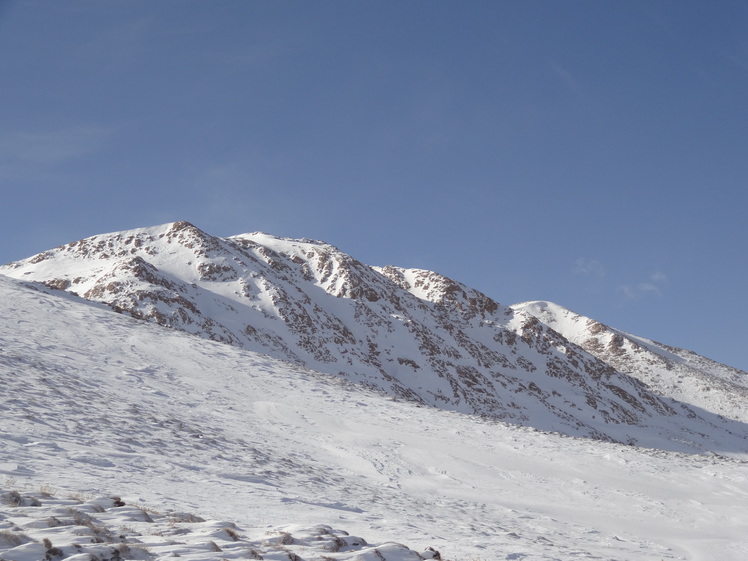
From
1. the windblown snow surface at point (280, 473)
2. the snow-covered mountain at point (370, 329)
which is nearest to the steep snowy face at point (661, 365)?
the snow-covered mountain at point (370, 329)

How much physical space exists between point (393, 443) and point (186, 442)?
7.23 metres

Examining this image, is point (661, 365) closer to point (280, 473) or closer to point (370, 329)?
point (370, 329)

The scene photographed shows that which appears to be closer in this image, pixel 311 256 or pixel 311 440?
pixel 311 440

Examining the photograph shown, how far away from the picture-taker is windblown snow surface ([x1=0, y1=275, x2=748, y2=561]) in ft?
26.9

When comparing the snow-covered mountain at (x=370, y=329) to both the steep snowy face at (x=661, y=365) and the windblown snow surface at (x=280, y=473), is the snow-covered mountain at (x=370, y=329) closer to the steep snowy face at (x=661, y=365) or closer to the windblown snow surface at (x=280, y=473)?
the steep snowy face at (x=661, y=365)

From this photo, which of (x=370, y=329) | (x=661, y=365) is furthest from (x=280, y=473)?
(x=661, y=365)

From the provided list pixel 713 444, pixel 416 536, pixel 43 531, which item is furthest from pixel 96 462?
pixel 713 444

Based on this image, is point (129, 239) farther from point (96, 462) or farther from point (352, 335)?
point (96, 462)

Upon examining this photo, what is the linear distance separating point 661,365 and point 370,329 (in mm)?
63885

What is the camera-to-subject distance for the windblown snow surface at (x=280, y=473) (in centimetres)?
821

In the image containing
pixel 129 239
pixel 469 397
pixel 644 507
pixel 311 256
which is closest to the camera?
pixel 644 507

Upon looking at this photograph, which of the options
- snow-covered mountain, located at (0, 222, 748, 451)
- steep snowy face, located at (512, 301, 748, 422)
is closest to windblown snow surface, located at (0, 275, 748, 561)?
snow-covered mountain, located at (0, 222, 748, 451)

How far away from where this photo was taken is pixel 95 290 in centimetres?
6112

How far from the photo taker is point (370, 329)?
78562 mm
